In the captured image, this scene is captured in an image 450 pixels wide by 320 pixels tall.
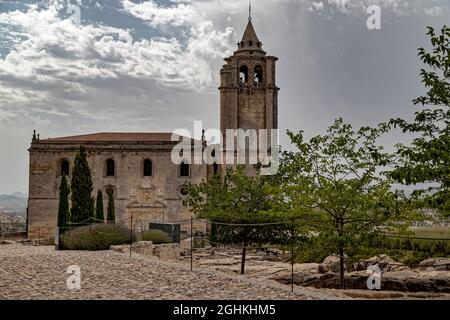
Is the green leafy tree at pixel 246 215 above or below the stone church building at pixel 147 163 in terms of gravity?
below

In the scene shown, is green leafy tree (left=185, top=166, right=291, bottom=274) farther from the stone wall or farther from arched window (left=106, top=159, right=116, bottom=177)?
arched window (left=106, top=159, right=116, bottom=177)

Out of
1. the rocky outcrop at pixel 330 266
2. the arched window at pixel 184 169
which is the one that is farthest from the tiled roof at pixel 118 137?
the rocky outcrop at pixel 330 266

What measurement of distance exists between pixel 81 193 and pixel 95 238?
7659 millimetres

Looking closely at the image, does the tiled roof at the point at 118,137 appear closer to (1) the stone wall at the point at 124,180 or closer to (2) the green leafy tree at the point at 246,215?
(1) the stone wall at the point at 124,180

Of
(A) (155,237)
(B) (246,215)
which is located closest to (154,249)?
(A) (155,237)

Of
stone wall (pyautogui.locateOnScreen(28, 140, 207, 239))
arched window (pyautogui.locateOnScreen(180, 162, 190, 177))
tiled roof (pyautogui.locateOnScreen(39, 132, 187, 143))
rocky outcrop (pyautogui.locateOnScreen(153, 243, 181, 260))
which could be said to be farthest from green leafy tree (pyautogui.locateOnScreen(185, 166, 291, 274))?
tiled roof (pyautogui.locateOnScreen(39, 132, 187, 143))

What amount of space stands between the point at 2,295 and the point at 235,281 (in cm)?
496

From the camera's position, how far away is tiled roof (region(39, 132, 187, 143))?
4709cm

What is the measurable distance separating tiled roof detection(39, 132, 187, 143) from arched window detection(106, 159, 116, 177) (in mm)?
1797

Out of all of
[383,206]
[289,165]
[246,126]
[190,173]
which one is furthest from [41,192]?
[383,206]

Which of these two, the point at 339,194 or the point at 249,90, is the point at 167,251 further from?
the point at 249,90

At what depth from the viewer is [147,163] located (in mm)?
46938

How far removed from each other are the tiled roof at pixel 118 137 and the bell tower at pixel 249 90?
559 centimetres

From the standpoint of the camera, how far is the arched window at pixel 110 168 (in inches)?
1842
